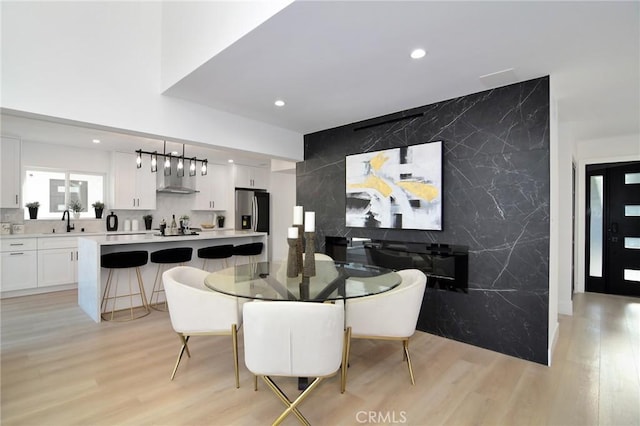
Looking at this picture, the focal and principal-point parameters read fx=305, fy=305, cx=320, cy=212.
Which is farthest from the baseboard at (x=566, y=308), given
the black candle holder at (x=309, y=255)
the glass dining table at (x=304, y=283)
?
the black candle holder at (x=309, y=255)

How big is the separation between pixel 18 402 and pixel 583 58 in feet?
15.5

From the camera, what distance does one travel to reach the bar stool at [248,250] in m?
4.78

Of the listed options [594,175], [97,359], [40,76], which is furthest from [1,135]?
[594,175]

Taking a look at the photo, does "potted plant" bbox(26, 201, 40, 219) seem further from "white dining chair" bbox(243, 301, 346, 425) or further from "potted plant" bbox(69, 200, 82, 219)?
"white dining chair" bbox(243, 301, 346, 425)

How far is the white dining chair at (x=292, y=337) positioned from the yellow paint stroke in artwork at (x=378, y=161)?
2.41m

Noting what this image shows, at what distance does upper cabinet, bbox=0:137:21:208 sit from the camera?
4.70 meters

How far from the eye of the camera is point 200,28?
8.34 ft

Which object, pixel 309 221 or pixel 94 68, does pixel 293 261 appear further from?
pixel 94 68

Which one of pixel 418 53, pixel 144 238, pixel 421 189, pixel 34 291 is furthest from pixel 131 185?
pixel 418 53

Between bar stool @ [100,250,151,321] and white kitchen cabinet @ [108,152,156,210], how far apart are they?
235 cm

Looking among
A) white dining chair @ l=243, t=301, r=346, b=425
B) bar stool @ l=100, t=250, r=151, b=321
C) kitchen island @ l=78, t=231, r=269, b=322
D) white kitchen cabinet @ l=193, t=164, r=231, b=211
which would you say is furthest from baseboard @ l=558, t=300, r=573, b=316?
white kitchen cabinet @ l=193, t=164, r=231, b=211

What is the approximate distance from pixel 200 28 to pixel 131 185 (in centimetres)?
440

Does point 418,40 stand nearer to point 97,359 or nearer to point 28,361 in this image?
point 97,359

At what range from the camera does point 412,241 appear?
11.4 ft
